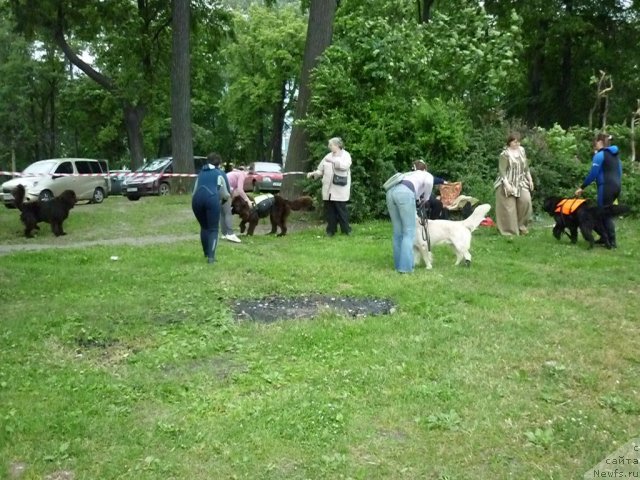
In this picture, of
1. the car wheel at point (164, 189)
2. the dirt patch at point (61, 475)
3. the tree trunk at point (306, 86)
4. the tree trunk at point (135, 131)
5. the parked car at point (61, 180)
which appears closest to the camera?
the dirt patch at point (61, 475)

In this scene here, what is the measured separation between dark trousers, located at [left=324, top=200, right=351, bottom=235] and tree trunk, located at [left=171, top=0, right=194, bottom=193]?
1187cm

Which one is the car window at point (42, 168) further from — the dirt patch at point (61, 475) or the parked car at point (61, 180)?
the dirt patch at point (61, 475)

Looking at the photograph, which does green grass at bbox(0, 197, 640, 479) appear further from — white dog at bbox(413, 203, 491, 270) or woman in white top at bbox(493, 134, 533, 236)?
Result: woman in white top at bbox(493, 134, 533, 236)

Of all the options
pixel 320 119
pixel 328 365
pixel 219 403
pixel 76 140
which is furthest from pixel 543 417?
pixel 76 140

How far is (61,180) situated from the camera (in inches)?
904

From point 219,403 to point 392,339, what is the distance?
6.83ft

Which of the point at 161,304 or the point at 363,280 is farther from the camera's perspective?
the point at 363,280

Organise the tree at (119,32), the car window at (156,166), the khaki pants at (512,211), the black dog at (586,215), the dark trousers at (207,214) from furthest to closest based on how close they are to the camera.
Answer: the car window at (156,166) → the tree at (119,32) → the khaki pants at (512,211) → the black dog at (586,215) → the dark trousers at (207,214)

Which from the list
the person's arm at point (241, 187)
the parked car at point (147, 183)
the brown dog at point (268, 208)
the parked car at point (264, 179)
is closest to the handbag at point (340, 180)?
the brown dog at point (268, 208)

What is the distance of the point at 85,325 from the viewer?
7168 mm

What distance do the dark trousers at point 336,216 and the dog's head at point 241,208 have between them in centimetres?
161

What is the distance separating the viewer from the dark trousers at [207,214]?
34.0ft

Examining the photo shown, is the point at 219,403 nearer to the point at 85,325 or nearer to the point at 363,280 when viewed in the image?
the point at 85,325

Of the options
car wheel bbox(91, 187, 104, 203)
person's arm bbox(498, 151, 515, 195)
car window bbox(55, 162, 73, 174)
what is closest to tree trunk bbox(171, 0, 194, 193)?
car wheel bbox(91, 187, 104, 203)
